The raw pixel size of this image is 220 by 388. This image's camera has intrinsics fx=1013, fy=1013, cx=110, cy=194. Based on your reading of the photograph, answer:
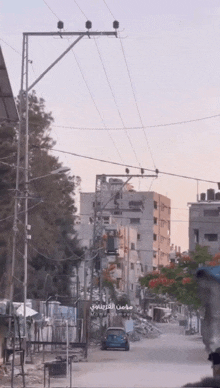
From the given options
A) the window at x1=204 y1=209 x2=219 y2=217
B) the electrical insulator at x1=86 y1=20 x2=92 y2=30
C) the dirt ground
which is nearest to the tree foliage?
the dirt ground

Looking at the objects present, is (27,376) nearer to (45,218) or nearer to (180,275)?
(180,275)

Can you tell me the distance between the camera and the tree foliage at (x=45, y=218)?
8200 centimetres

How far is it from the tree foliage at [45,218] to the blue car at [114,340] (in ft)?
19.0

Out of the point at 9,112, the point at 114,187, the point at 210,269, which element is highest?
the point at 114,187

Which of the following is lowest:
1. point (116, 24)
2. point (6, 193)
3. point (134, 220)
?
point (6, 193)

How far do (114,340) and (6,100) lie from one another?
47.6 meters

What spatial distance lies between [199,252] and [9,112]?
33.2 meters

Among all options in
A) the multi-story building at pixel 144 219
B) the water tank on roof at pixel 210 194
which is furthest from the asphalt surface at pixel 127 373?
the multi-story building at pixel 144 219

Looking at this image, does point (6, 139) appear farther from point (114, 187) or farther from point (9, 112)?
point (114, 187)

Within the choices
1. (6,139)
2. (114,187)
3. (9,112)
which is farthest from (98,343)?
(114,187)

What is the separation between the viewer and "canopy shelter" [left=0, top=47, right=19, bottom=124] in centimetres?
2528

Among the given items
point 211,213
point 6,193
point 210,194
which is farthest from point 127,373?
point 210,194

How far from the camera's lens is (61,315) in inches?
2621

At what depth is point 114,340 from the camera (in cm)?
7281
